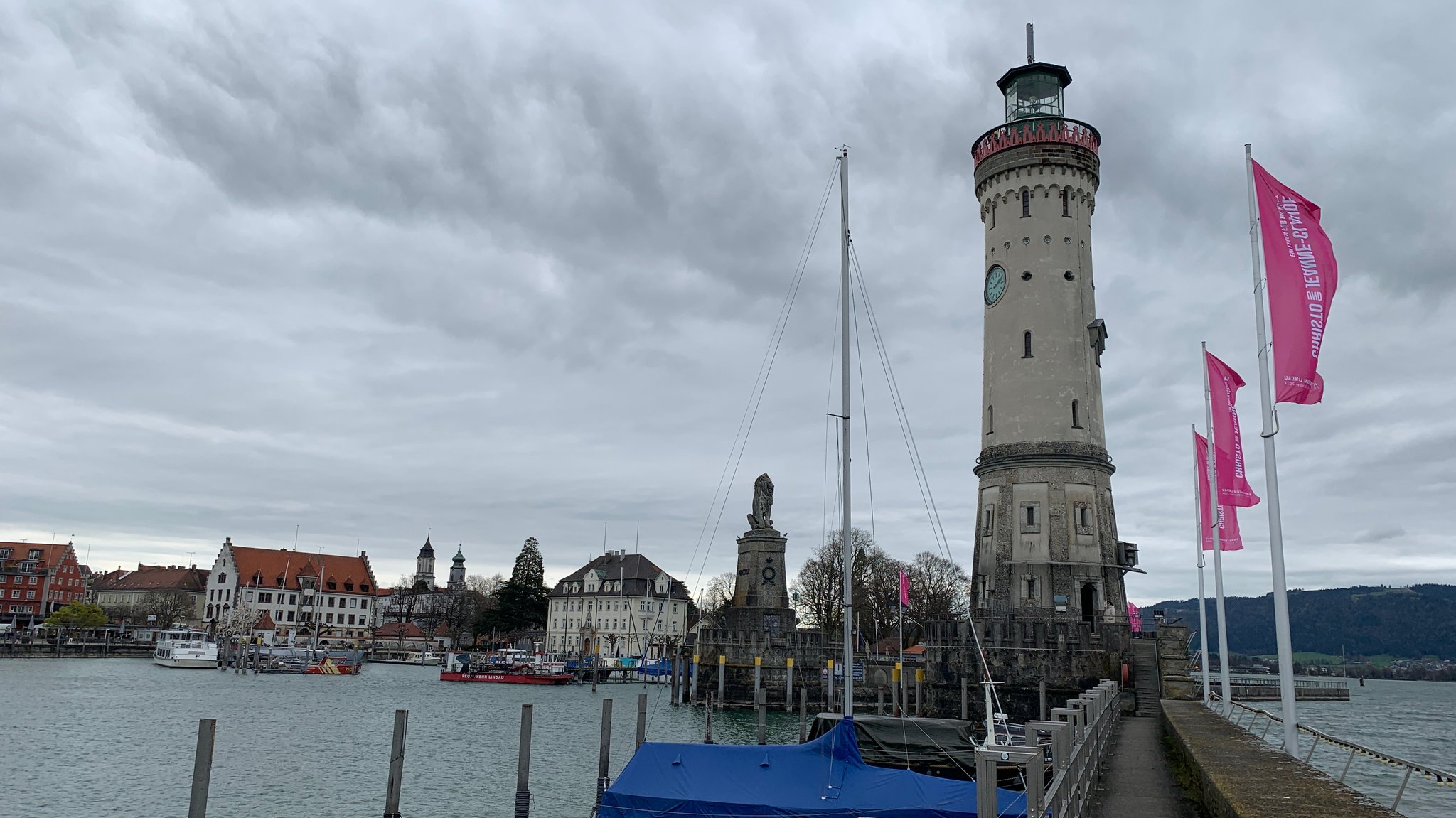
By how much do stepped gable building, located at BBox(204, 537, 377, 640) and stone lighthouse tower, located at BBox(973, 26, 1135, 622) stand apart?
115m

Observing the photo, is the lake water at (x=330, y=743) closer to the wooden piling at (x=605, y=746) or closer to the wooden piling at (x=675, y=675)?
the wooden piling at (x=675, y=675)

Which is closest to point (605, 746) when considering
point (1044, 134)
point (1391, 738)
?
point (1044, 134)

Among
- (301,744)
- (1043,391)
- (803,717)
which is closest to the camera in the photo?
(301,744)

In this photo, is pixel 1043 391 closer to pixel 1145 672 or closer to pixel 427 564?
pixel 1145 672

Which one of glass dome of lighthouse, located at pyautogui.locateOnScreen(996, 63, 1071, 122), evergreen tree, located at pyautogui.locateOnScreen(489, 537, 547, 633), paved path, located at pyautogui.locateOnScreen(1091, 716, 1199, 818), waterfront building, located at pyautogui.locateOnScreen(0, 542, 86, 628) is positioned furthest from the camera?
waterfront building, located at pyautogui.locateOnScreen(0, 542, 86, 628)

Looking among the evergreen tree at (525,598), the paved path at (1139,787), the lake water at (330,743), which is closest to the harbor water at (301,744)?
the lake water at (330,743)

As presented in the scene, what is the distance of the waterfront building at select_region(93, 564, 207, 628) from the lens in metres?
153

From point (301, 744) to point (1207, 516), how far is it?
3610 centimetres

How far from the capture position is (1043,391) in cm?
4988

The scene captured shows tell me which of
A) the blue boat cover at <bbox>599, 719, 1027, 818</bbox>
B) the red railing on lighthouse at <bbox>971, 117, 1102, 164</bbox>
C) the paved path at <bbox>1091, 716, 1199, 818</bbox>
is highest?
the red railing on lighthouse at <bbox>971, 117, 1102, 164</bbox>

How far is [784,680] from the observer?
209ft

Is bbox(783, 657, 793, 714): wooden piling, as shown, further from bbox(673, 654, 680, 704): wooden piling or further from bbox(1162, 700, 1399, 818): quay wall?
bbox(1162, 700, 1399, 818): quay wall

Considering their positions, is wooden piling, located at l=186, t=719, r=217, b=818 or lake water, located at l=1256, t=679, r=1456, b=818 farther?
lake water, located at l=1256, t=679, r=1456, b=818

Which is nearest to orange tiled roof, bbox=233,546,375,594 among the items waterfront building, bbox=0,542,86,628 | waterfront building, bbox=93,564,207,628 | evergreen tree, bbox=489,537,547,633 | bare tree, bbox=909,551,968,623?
waterfront building, bbox=93,564,207,628
